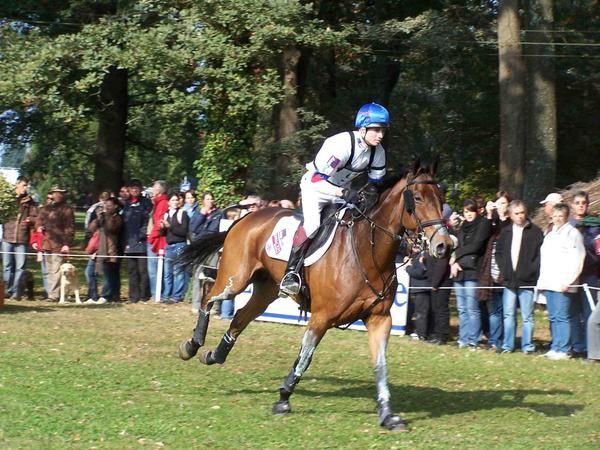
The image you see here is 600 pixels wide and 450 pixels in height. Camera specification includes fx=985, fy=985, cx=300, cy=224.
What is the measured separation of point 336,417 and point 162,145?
2816 centimetres

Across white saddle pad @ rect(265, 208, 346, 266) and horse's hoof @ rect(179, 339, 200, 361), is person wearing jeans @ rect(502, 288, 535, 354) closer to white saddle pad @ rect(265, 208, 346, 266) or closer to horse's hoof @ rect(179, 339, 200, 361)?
white saddle pad @ rect(265, 208, 346, 266)

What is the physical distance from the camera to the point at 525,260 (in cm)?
1361

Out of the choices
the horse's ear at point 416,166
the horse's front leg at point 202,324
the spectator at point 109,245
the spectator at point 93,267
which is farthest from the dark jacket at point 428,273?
the spectator at point 93,267

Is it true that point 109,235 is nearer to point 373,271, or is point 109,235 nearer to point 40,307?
point 40,307

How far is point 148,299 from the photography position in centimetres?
1856

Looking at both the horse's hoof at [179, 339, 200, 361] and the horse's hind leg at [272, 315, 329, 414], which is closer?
the horse's hind leg at [272, 315, 329, 414]

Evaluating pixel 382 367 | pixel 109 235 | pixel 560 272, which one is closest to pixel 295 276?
pixel 382 367

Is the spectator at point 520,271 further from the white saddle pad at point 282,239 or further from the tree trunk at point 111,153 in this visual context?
the tree trunk at point 111,153

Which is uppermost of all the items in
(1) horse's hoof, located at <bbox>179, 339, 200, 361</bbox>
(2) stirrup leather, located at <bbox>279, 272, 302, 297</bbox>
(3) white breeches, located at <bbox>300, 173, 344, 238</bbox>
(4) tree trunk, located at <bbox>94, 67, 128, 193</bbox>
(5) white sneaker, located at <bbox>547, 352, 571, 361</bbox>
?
(4) tree trunk, located at <bbox>94, 67, 128, 193</bbox>

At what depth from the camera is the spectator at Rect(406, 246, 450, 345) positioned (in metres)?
14.3

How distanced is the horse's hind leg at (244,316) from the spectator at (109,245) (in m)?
8.15

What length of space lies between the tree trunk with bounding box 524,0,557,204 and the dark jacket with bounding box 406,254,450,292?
7426 mm

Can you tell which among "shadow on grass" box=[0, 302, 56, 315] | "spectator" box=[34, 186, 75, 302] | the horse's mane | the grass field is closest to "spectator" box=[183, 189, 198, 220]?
"spectator" box=[34, 186, 75, 302]

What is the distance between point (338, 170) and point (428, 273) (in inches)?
222
